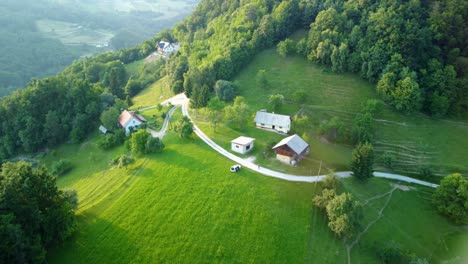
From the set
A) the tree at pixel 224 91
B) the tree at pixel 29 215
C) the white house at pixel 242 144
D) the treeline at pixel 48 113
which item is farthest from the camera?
the tree at pixel 224 91

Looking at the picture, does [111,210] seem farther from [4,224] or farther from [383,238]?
[383,238]

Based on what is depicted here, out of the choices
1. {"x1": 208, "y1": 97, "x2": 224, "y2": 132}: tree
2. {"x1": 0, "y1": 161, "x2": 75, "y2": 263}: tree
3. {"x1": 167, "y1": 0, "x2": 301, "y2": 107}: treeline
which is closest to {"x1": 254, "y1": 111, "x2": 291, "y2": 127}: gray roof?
{"x1": 208, "y1": 97, "x2": 224, "y2": 132}: tree

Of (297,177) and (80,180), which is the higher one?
(297,177)

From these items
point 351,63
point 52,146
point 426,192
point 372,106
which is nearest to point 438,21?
point 351,63

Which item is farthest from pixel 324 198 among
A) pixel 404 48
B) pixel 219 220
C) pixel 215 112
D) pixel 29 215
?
pixel 404 48

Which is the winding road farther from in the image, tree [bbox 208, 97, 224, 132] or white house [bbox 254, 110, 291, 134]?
white house [bbox 254, 110, 291, 134]

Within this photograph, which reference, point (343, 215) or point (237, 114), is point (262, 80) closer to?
point (237, 114)

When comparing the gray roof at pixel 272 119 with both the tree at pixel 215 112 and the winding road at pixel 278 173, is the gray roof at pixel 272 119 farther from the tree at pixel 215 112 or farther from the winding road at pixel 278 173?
the winding road at pixel 278 173

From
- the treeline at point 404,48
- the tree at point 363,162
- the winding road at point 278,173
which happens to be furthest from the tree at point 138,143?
the treeline at point 404,48
